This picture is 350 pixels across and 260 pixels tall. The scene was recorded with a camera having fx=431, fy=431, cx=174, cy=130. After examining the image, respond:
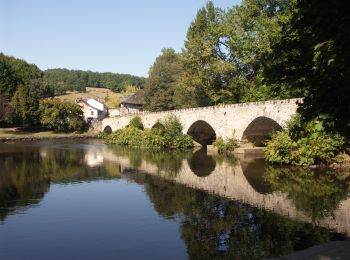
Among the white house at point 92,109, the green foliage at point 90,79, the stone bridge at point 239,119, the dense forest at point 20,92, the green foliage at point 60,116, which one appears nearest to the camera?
the stone bridge at point 239,119

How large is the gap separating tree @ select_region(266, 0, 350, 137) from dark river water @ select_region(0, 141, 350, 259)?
202 inches

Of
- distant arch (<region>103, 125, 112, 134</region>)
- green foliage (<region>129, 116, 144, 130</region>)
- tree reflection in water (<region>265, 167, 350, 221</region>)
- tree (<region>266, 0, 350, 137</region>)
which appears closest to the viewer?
tree (<region>266, 0, 350, 137</region>)

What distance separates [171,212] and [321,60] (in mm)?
10420

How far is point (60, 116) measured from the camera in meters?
74.6

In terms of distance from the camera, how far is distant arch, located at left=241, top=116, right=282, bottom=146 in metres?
35.0

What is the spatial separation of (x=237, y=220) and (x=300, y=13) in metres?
8.98

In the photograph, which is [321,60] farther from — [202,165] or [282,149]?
[202,165]

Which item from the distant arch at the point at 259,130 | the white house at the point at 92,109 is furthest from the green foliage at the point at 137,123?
the white house at the point at 92,109

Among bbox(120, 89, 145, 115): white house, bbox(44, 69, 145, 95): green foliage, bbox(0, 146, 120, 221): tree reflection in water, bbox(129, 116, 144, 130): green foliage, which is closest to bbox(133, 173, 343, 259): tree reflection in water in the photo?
bbox(0, 146, 120, 221): tree reflection in water

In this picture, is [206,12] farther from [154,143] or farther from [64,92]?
[64,92]

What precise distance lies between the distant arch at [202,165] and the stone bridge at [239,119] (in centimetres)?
364

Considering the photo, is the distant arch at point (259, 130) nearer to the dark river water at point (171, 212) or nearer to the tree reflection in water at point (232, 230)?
the dark river water at point (171, 212)

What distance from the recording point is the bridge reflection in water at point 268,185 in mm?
15805

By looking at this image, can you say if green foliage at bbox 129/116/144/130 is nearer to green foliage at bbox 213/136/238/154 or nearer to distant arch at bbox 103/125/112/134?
distant arch at bbox 103/125/112/134
